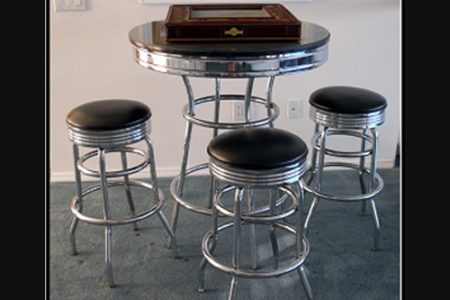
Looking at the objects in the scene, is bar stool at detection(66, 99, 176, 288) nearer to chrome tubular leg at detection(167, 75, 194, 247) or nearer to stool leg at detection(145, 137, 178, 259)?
stool leg at detection(145, 137, 178, 259)

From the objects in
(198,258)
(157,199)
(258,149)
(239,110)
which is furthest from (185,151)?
(239,110)

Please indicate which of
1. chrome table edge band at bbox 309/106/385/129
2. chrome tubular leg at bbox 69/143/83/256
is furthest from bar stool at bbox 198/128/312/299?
chrome tubular leg at bbox 69/143/83/256

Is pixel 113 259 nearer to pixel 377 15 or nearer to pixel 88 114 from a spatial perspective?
pixel 88 114

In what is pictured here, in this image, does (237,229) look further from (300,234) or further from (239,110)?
(239,110)

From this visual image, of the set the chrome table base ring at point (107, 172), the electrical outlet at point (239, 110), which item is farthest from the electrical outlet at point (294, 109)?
the chrome table base ring at point (107, 172)

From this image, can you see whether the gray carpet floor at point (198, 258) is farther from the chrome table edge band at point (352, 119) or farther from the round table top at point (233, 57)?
the round table top at point (233, 57)

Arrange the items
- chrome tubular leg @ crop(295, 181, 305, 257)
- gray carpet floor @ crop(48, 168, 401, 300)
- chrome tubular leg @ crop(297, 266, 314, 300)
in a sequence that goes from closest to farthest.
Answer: chrome tubular leg @ crop(295, 181, 305, 257) < chrome tubular leg @ crop(297, 266, 314, 300) < gray carpet floor @ crop(48, 168, 401, 300)

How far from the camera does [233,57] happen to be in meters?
1.94

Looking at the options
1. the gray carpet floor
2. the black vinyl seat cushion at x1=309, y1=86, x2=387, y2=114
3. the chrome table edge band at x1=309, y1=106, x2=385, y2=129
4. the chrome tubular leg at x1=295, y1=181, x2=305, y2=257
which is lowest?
the gray carpet floor

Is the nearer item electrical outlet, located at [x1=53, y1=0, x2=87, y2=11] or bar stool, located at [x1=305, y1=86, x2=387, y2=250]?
bar stool, located at [x1=305, y1=86, x2=387, y2=250]

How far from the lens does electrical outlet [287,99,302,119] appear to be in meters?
3.34

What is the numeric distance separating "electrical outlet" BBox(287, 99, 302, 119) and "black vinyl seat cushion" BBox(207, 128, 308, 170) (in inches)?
48.0

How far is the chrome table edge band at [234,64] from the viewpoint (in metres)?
1.95

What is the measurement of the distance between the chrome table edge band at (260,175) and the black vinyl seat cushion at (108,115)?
52 cm
